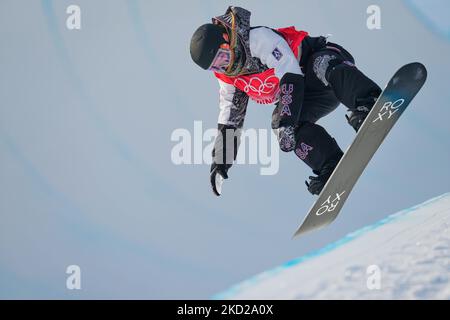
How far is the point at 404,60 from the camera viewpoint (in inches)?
220

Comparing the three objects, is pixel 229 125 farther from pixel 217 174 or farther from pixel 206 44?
pixel 206 44

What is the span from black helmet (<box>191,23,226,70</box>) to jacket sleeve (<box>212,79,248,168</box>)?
0.39 metres

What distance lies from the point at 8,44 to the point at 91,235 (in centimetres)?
178

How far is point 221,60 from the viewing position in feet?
10.0

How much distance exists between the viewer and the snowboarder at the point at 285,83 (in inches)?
115

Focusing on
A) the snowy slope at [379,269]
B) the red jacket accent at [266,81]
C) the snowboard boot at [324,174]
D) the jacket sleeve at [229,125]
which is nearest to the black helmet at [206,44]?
the red jacket accent at [266,81]

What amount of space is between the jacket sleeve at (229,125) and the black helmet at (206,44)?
0.39 metres

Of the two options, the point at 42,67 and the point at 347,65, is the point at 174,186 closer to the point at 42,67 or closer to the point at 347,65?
the point at 42,67

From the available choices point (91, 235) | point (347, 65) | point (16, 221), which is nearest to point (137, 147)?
point (91, 235)

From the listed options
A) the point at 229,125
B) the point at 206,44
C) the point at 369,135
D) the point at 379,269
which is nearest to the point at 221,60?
the point at 206,44

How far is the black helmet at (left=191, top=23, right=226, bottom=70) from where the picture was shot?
3.00 m

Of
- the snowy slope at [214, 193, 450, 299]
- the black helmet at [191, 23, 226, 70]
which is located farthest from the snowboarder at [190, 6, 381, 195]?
the snowy slope at [214, 193, 450, 299]

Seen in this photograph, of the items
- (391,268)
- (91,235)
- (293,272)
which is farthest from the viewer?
(91,235)

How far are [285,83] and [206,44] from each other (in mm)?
405
